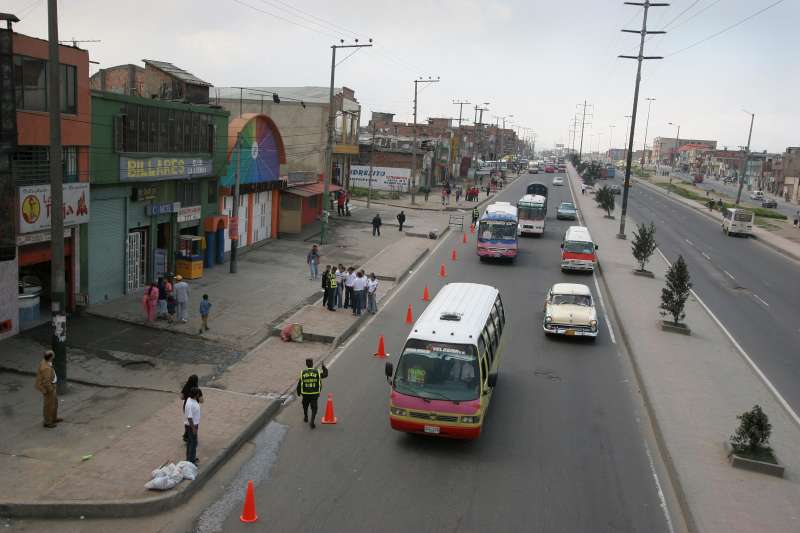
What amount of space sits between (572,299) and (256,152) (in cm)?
1911

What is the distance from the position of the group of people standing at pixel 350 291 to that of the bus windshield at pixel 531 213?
24252 millimetres

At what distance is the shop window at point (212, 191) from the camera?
31.3 metres

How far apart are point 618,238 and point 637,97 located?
373 inches

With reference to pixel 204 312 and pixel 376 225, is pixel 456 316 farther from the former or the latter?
pixel 376 225

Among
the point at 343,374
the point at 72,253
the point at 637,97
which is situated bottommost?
the point at 343,374

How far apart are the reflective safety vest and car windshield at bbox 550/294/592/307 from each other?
11026mm

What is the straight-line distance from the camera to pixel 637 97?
48.8 metres

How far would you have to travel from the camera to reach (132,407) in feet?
49.4

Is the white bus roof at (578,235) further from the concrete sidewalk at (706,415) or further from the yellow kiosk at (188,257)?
the yellow kiosk at (188,257)

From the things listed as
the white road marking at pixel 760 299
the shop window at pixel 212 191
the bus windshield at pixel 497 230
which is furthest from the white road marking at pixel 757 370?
the shop window at pixel 212 191

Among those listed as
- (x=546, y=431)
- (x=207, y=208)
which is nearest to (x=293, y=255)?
(x=207, y=208)

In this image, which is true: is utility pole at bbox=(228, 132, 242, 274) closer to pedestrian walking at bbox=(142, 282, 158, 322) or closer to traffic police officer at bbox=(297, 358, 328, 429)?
pedestrian walking at bbox=(142, 282, 158, 322)

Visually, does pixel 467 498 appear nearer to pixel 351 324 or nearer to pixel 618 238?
pixel 351 324

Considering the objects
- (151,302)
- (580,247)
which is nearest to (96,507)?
(151,302)
